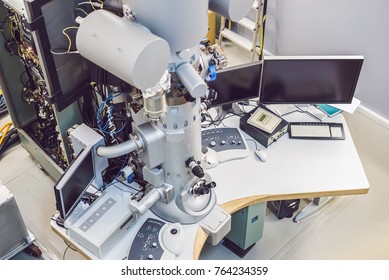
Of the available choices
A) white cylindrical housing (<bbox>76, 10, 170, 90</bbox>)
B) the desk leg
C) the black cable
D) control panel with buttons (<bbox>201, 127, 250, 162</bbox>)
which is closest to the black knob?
control panel with buttons (<bbox>201, 127, 250, 162</bbox>)

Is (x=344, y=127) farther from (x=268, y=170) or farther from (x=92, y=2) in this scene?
(x=92, y=2)

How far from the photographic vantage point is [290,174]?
8.35 feet

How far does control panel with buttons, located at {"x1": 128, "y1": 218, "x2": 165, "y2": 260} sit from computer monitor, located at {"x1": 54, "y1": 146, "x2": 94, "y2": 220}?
329 millimetres

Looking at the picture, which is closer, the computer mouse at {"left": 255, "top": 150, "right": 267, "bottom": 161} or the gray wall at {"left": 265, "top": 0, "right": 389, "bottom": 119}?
the computer mouse at {"left": 255, "top": 150, "right": 267, "bottom": 161}

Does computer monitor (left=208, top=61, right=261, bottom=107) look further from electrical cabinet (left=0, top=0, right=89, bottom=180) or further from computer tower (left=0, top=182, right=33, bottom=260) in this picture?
computer tower (left=0, top=182, right=33, bottom=260)

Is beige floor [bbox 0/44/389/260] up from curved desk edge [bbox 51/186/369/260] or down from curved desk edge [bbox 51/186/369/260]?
down

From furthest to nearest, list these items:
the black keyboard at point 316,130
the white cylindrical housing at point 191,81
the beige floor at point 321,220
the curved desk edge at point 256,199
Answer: the beige floor at point 321,220 → the black keyboard at point 316,130 → the curved desk edge at point 256,199 → the white cylindrical housing at point 191,81

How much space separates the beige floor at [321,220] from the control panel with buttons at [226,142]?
0.70 m


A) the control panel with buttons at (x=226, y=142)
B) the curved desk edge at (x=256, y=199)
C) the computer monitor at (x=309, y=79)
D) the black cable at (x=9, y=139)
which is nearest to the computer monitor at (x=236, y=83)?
the computer monitor at (x=309, y=79)

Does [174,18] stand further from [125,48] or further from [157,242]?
[157,242]

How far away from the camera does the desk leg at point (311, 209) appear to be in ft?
10.3

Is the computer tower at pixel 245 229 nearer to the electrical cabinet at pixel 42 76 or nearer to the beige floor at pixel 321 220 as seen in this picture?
the beige floor at pixel 321 220

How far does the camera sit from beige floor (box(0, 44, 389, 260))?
2977 mm

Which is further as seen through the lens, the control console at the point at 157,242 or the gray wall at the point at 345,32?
the gray wall at the point at 345,32
